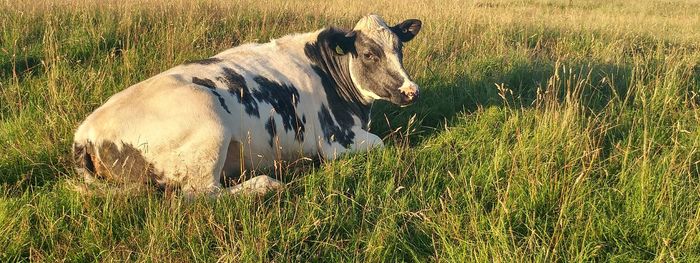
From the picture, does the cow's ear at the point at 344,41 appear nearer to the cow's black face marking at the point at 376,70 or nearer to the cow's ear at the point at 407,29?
the cow's black face marking at the point at 376,70

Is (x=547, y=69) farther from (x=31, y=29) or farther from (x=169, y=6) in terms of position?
(x=31, y=29)

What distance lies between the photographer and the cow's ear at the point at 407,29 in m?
5.91

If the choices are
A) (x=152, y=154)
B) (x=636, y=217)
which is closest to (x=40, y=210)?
(x=152, y=154)

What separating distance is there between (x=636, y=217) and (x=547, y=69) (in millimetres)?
4103

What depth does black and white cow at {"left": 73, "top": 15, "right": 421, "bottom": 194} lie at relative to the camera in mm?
3826

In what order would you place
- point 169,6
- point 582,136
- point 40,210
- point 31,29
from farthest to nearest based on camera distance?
point 169,6, point 31,29, point 582,136, point 40,210

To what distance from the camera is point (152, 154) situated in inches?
150

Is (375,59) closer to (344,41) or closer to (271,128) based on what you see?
(344,41)

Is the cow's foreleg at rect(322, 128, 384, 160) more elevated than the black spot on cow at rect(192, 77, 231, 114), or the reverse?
the black spot on cow at rect(192, 77, 231, 114)

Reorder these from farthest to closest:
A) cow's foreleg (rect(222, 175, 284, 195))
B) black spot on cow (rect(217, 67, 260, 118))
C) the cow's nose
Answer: the cow's nose < black spot on cow (rect(217, 67, 260, 118)) < cow's foreleg (rect(222, 175, 284, 195))

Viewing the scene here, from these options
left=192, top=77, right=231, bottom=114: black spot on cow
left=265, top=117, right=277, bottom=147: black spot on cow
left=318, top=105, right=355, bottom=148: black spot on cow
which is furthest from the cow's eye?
left=192, top=77, right=231, bottom=114: black spot on cow

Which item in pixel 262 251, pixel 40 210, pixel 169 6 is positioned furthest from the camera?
pixel 169 6

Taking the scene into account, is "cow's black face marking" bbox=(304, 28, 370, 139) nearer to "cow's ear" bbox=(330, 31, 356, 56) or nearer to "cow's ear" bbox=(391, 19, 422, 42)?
"cow's ear" bbox=(330, 31, 356, 56)

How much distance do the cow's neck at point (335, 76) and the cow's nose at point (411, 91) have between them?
20.8 inches
